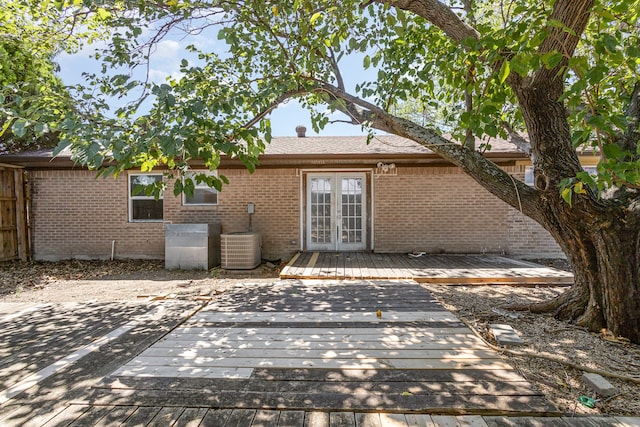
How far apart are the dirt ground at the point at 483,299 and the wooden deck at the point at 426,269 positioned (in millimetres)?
176

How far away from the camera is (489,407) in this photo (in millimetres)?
1933

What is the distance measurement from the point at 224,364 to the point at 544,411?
Answer: 7.25 ft

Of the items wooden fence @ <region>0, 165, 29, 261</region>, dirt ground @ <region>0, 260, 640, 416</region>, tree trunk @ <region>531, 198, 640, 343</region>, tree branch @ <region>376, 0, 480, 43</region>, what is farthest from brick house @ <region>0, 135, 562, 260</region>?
tree trunk @ <region>531, 198, 640, 343</region>

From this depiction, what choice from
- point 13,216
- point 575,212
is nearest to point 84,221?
point 13,216

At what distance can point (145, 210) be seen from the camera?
27.9ft

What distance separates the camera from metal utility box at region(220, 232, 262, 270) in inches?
290

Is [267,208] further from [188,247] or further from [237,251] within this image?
[188,247]

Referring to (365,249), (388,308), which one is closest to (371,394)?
(388,308)

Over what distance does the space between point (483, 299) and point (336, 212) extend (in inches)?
183

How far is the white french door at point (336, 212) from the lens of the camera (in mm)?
8452

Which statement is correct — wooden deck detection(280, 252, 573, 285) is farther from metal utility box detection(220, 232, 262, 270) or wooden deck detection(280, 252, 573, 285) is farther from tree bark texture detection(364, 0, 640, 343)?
tree bark texture detection(364, 0, 640, 343)

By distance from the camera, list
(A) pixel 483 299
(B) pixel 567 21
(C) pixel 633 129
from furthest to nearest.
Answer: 1. (A) pixel 483 299
2. (C) pixel 633 129
3. (B) pixel 567 21

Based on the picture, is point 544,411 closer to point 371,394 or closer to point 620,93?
point 371,394

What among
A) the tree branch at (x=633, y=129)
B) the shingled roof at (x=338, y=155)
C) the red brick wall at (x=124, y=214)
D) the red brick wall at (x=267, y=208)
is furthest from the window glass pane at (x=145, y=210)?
the tree branch at (x=633, y=129)
